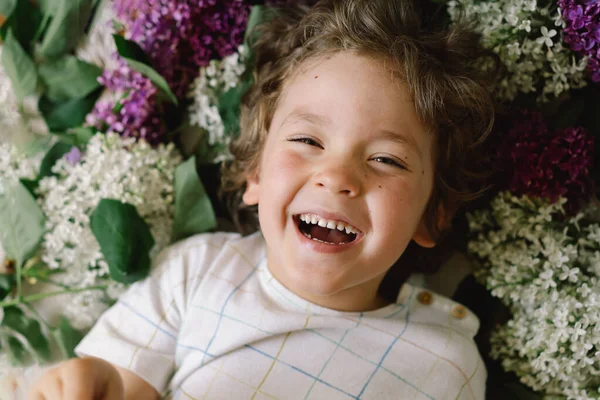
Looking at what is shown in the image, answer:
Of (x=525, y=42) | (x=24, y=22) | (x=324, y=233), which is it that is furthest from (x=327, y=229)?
(x=24, y=22)

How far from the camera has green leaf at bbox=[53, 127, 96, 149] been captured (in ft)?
4.53

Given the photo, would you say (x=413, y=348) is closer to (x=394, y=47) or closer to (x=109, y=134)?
(x=394, y=47)

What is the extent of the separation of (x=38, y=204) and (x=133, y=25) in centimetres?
50

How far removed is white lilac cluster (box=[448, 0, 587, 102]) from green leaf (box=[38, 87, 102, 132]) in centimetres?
95

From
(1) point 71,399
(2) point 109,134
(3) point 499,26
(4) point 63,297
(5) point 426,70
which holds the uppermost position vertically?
(3) point 499,26

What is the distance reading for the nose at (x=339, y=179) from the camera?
3.22ft

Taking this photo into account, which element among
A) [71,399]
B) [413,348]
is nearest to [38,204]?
[71,399]

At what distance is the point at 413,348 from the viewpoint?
3.91ft

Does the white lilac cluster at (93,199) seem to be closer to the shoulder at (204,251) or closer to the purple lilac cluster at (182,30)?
the shoulder at (204,251)

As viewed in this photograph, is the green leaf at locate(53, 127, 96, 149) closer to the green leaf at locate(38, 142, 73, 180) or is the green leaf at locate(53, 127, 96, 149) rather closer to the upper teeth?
the green leaf at locate(38, 142, 73, 180)

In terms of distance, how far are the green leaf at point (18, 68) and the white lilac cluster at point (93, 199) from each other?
9.2 inches

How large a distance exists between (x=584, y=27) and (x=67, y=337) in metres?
1.37

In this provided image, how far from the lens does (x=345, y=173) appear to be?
0.99 meters

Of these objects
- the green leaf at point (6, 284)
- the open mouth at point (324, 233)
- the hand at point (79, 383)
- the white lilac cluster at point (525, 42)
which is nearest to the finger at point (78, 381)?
the hand at point (79, 383)
